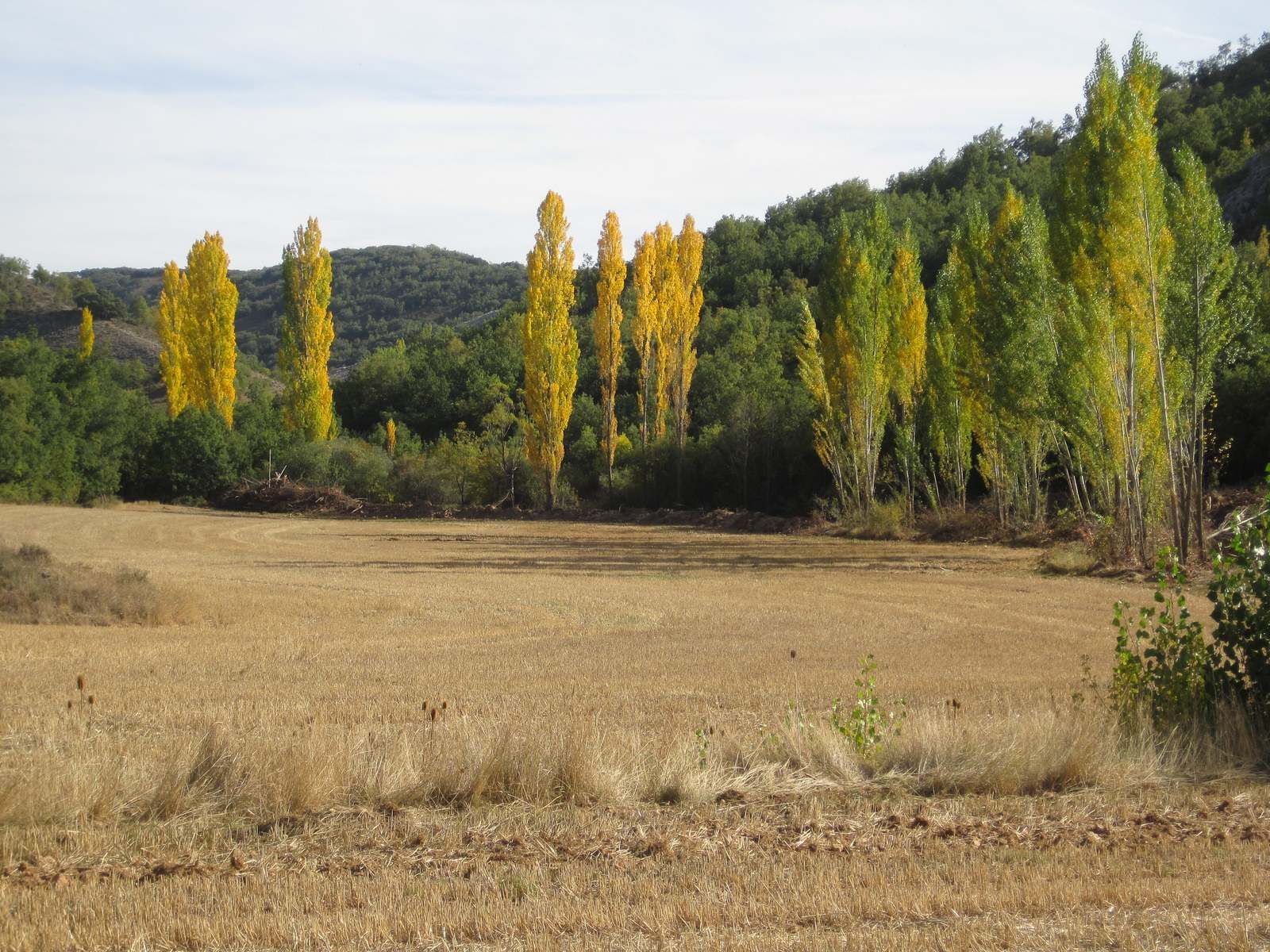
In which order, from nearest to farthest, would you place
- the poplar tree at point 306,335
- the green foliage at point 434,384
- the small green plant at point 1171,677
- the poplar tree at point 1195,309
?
the small green plant at point 1171,677 → the poplar tree at point 1195,309 → the poplar tree at point 306,335 → the green foliage at point 434,384

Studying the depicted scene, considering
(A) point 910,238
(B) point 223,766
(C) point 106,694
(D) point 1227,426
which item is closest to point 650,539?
(A) point 910,238

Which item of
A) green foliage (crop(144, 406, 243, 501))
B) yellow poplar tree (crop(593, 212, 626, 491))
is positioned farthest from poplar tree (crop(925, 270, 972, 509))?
green foliage (crop(144, 406, 243, 501))

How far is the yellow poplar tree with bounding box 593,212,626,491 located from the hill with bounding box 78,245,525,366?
79730 millimetres

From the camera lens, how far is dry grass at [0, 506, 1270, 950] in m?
4.54

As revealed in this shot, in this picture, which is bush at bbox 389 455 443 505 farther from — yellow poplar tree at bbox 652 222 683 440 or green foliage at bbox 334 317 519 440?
green foliage at bbox 334 317 519 440

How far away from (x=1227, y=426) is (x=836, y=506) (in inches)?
515

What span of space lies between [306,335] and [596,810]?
182 feet

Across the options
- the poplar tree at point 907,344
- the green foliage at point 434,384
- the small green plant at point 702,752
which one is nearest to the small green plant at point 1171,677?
the small green plant at point 702,752

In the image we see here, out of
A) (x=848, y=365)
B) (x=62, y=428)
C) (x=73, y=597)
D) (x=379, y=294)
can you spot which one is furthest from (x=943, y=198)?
(x=379, y=294)

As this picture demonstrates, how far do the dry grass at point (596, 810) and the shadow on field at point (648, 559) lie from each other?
13164 millimetres

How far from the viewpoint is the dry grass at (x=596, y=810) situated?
14.9 ft

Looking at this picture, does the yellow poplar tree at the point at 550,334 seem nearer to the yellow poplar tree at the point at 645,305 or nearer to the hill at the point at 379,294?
the yellow poplar tree at the point at 645,305

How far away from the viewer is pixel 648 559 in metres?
28.8

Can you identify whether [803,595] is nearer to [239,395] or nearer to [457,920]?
[457,920]
